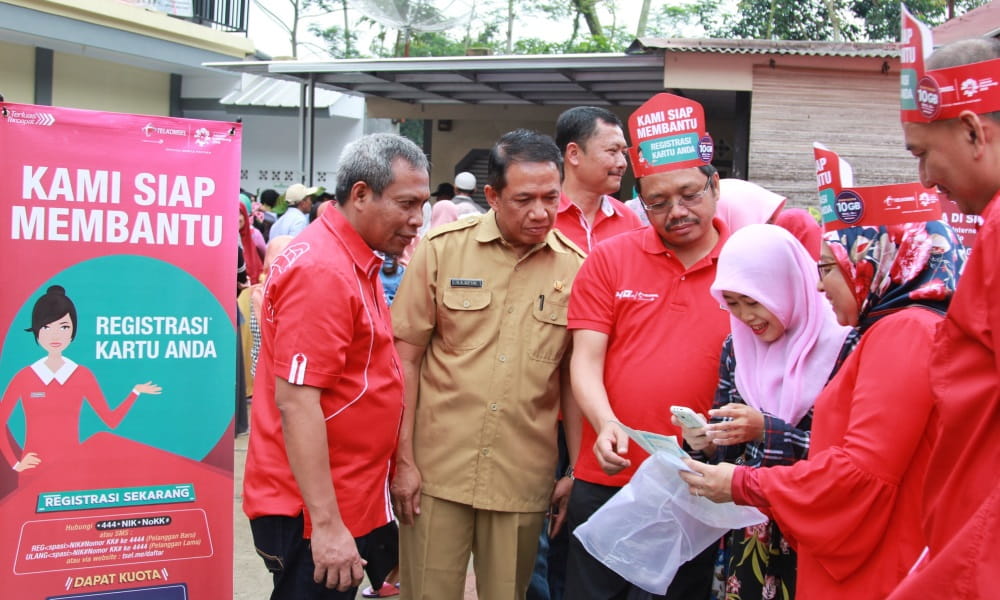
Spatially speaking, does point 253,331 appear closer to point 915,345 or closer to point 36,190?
point 36,190

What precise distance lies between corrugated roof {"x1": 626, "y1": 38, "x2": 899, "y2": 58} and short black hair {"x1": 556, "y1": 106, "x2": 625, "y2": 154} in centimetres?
382

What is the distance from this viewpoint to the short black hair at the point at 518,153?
3.00 metres

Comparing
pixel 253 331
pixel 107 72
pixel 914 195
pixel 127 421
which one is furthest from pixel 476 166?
pixel 914 195

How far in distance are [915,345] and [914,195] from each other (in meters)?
0.36

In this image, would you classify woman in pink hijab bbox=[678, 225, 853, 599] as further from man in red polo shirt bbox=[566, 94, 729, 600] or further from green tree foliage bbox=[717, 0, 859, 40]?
green tree foliage bbox=[717, 0, 859, 40]

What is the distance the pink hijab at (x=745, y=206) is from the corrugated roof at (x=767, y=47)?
14.1 feet

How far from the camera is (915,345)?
1.80 metres

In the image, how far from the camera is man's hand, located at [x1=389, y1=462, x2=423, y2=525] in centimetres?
297

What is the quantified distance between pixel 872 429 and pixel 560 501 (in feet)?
4.78

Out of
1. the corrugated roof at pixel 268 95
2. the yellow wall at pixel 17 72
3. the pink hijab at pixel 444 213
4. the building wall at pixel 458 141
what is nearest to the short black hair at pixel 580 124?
the pink hijab at pixel 444 213

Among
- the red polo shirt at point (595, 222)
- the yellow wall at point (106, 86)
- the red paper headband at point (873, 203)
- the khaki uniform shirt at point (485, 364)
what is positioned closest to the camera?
the red paper headband at point (873, 203)

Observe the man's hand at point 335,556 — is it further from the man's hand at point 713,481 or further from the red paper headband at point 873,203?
the red paper headband at point 873,203

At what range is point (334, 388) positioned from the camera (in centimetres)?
246

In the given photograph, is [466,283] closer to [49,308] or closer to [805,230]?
[805,230]
